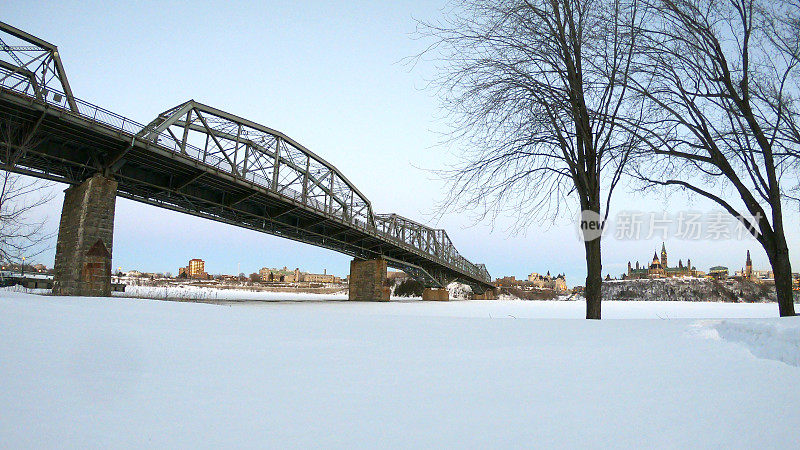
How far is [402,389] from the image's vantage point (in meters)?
3.80

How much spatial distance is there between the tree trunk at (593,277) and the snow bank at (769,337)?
19.0ft

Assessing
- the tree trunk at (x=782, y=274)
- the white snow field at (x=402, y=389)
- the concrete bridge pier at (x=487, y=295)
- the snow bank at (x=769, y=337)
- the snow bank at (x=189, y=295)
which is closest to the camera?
the white snow field at (x=402, y=389)

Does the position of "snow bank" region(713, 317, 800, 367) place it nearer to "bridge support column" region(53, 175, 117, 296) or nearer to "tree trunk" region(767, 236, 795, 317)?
"tree trunk" region(767, 236, 795, 317)

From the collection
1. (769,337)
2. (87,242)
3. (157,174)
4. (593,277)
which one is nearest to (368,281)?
(157,174)

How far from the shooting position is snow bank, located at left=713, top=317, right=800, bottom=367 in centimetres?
489

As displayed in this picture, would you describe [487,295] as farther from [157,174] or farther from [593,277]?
[593,277]

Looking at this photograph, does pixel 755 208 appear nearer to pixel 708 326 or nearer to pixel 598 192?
pixel 598 192

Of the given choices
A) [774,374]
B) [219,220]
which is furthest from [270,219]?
[774,374]

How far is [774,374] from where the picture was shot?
14.2 ft

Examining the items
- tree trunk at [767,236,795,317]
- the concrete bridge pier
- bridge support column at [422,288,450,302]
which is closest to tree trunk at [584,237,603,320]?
tree trunk at [767,236,795,317]

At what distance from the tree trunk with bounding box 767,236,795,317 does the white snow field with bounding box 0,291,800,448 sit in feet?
21.1

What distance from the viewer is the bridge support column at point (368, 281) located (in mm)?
49375

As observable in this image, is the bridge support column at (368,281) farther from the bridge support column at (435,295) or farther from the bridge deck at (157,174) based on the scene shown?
the bridge support column at (435,295)

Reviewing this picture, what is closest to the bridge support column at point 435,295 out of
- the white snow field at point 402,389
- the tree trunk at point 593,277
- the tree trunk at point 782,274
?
the tree trunk at point 593,277
